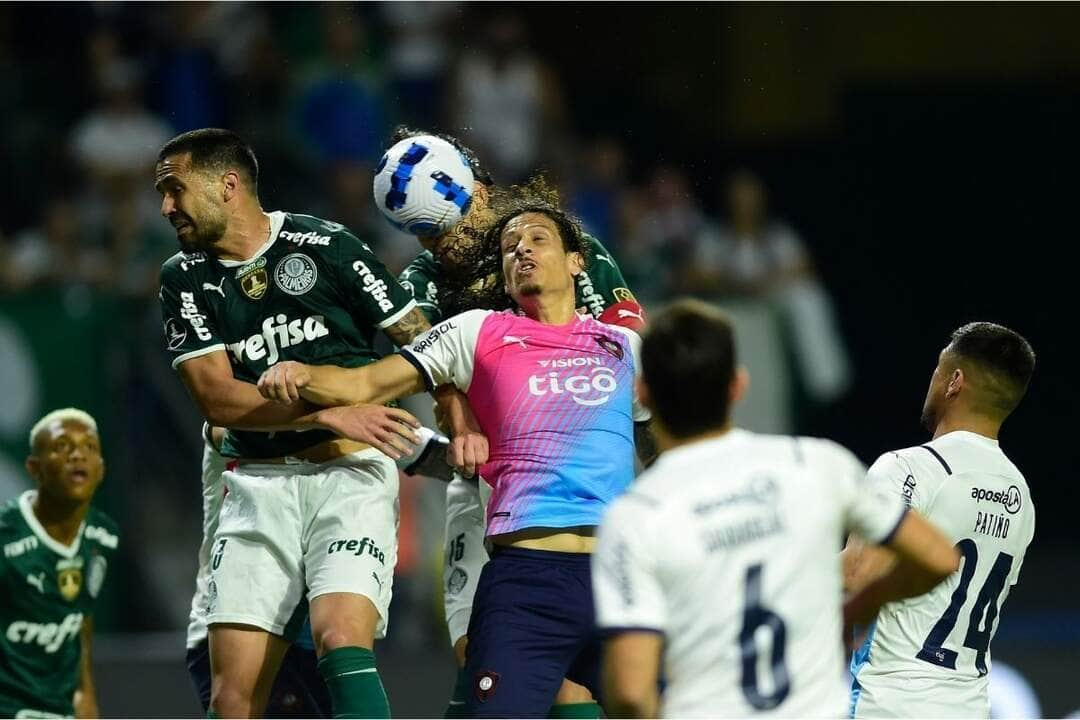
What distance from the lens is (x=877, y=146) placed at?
13.5 m

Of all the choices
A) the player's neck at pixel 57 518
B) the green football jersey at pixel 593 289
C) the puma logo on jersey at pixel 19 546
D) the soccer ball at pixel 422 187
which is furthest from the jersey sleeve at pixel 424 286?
the puma logo on jersey at pixel 19 546

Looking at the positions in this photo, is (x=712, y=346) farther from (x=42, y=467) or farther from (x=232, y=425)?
(x=42, y=467)

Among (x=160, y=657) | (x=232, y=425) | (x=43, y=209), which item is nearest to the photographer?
(x=232, y=425)

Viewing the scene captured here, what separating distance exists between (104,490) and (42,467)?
128 inches

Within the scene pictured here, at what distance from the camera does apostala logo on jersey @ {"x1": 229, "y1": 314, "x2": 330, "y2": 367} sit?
5.25m

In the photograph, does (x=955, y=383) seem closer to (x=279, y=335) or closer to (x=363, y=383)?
(x=363, y=383)

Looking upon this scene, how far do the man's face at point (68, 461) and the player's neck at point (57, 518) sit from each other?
0.17 ft

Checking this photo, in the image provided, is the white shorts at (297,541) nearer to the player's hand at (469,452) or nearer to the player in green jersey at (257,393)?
the player in green jersey at (257,393)

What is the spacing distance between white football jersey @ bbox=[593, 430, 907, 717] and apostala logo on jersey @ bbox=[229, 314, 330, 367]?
2.00 m

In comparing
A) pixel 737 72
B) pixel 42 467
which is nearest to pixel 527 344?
pixel 42 467

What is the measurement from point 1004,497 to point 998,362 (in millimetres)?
418

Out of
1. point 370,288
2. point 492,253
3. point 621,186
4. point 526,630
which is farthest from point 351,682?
point 621,186

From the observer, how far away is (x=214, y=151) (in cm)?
530

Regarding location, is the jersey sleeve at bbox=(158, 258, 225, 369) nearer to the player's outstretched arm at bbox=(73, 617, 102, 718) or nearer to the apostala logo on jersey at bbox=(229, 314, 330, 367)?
the apostala logo on jersey at bbox=(229, 314, 330, 367)
